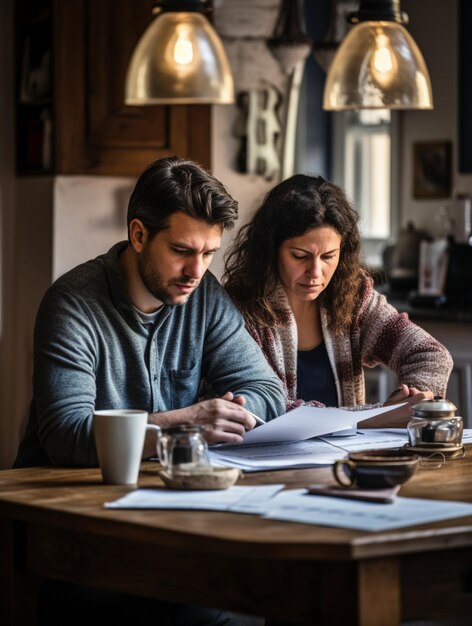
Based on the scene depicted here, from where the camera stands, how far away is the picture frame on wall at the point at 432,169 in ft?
23.6

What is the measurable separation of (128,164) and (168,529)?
3608mm

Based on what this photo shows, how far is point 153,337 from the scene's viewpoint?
8.41 feet

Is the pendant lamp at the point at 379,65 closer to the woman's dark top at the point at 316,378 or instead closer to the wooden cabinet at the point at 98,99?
the woman's dark top at the point at 316,378

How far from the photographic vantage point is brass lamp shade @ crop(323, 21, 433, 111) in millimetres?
2836

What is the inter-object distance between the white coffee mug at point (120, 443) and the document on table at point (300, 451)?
211 millimetres

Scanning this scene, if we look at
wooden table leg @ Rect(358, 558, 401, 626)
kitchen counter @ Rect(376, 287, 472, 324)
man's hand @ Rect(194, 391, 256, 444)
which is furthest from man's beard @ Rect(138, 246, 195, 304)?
kitchen counter @ Rect(376, 287, 472, 324)

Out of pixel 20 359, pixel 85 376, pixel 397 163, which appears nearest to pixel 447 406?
pixel 85 376

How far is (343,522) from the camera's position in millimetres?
1730

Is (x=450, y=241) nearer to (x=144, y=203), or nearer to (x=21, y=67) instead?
(x=21, y=67)

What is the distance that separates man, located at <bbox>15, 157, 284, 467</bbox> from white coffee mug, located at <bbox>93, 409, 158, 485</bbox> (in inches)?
7.8

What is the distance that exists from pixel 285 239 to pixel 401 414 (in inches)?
23.4

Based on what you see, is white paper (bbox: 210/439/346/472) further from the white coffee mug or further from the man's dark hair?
the man's dark hair

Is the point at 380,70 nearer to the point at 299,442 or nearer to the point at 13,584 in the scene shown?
the point at 299,442

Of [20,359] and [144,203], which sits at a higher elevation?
[144,203]
